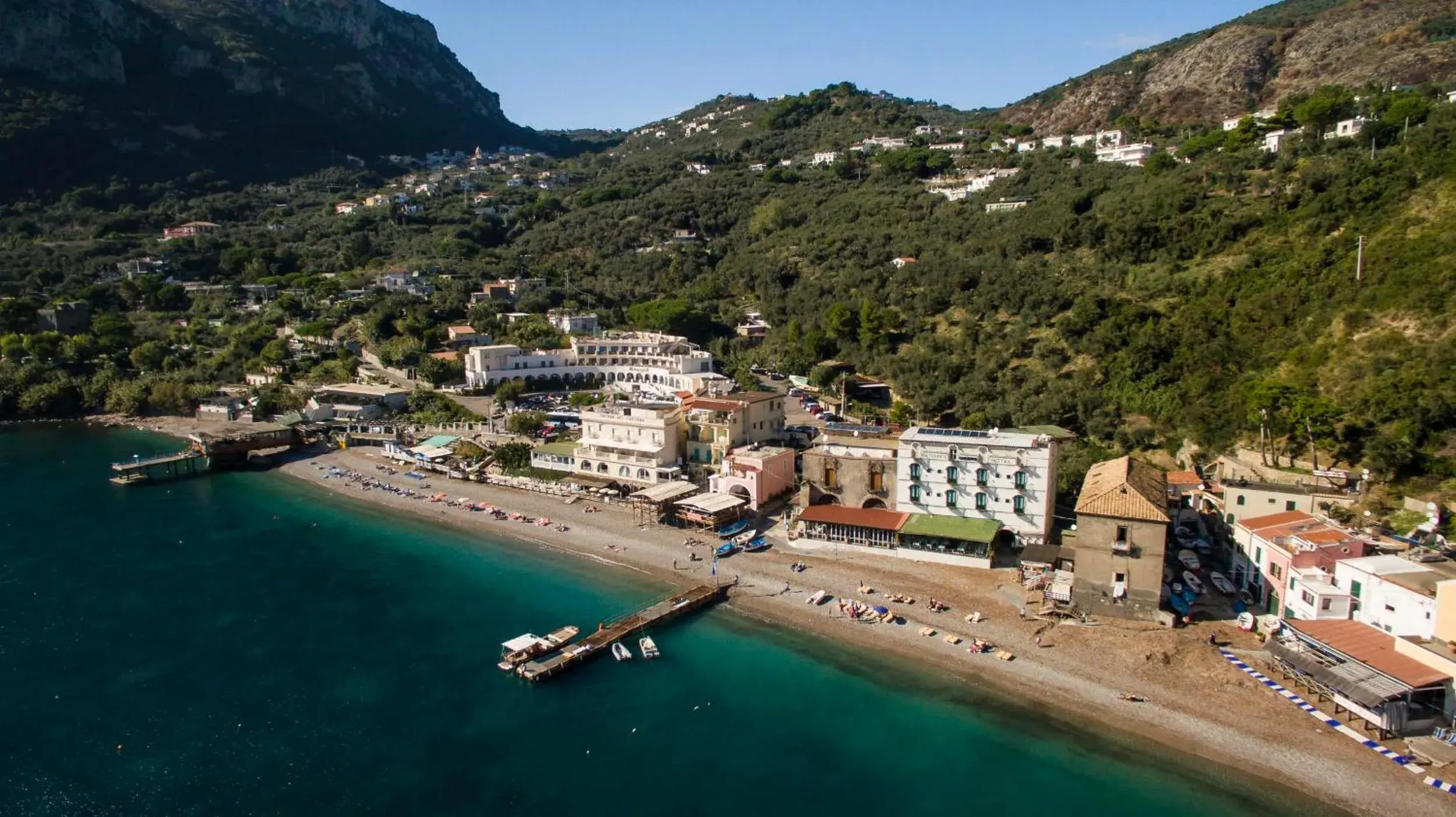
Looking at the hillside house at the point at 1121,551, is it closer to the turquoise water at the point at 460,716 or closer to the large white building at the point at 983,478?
the large white building at the point at 983,478

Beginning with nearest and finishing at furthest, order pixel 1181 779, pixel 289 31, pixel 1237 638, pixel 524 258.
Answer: pixel 1181 779 < pixel 1237 638 < pixel 524 258 < pixel 289 31

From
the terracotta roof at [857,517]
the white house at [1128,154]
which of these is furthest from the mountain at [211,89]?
the white house at [1128,154]

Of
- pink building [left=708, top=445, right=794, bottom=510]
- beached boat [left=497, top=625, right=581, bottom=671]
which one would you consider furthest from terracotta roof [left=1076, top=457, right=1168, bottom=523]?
beached boat [left=497, top=625, right=581, bottom=671]

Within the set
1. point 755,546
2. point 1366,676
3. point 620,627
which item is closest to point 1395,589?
point 1366,676

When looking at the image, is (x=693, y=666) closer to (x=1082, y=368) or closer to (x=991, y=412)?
(x=991, y=412)

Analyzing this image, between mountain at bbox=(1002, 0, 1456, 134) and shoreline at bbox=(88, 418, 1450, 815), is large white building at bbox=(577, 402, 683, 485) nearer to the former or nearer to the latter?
shoreline at bbox=(88, 418, 1450, 815)

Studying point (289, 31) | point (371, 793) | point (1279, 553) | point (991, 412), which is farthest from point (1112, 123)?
point (289, 31)
